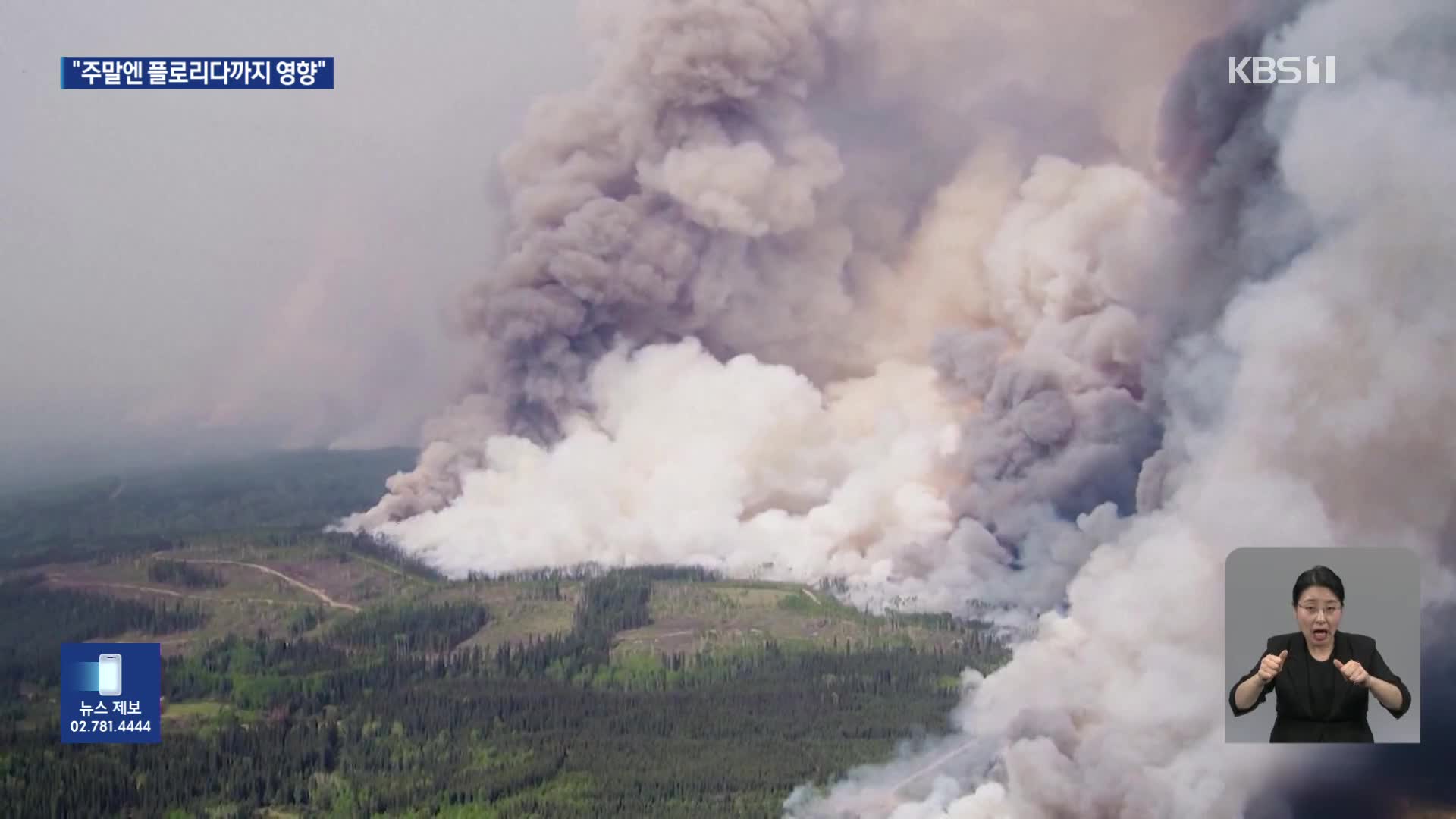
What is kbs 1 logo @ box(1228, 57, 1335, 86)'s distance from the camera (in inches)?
289

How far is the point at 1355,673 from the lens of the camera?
258 inches

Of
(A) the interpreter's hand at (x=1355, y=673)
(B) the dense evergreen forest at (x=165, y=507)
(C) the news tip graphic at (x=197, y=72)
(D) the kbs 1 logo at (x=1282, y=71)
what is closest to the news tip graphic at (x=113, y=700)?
(B) the dense evergreen forest at (x=165, y=507)

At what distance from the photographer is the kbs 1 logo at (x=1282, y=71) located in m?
7.33

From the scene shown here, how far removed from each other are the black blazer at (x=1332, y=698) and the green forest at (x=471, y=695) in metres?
1.60

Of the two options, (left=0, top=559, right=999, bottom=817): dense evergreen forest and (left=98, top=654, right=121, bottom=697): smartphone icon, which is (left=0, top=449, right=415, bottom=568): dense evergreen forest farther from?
(left=98, top=654, right=121, bottom=697): smartphone icon

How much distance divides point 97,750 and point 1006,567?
505cm

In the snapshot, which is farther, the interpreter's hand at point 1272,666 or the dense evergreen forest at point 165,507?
the dense evergreen forest at point 165,507

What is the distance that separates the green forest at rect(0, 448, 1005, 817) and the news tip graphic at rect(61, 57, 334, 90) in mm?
2785

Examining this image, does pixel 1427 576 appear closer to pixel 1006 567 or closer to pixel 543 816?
pixel 1006 567

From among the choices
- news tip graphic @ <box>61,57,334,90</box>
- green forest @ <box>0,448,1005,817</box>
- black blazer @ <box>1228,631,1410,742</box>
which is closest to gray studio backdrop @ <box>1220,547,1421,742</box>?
black blazer @ <box>1228,631,1410,742</box>

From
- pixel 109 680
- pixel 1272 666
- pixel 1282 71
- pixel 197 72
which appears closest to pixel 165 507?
pixel 109 680

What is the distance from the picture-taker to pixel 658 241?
9797 millimetres

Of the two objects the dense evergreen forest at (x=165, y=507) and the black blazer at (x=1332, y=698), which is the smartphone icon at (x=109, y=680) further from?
the black blazer at (x=1332, y=698)

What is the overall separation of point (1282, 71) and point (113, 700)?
6.96 meters
